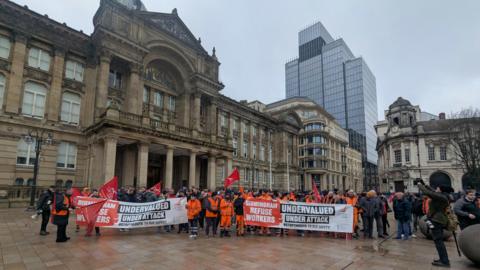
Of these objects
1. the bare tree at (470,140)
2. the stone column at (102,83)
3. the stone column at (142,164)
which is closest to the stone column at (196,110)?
the stone column at (142,164)

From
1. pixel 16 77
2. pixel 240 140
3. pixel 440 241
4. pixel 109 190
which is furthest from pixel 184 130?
pixel 440 241

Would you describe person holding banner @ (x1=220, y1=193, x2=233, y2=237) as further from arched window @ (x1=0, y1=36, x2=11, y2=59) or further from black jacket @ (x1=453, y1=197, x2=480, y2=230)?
arched window @ (x1=0, y1=36, x2=11, y2=59)

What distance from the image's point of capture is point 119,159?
2566cm

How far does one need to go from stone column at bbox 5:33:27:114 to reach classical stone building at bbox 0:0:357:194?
0.06 meters

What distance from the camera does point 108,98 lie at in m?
26.2

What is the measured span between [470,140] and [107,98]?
45.5m

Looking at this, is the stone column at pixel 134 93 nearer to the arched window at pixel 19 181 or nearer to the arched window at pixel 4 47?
the arched window at pixel 4 47

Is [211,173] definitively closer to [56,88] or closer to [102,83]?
[102,83]

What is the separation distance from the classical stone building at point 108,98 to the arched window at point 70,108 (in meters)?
0.08

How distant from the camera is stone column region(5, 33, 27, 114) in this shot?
2058cm

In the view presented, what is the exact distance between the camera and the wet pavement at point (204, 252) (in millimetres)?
6883

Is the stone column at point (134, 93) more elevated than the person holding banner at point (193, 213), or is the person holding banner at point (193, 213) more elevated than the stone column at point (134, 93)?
the stone column at point (134, 93)

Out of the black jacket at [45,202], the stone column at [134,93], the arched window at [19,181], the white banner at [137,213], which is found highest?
the stone column at [134,93]

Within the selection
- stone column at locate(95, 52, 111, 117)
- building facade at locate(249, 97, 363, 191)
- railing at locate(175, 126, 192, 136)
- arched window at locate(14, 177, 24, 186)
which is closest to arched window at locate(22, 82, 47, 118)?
stone column at locate(95, 52, 111, 117)
